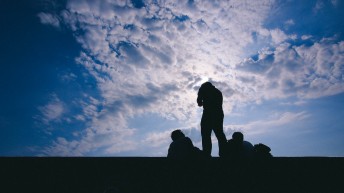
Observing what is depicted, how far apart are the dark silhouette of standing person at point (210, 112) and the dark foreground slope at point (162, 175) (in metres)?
1.56

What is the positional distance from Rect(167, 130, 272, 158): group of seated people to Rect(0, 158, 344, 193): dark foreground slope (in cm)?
49

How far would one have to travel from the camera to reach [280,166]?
3.38 meters

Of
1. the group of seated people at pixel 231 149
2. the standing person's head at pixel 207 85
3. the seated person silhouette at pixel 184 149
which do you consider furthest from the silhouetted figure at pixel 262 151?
the standing person's head at pixel 207 85

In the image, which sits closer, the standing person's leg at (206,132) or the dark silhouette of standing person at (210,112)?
the standing person's leg at (206,132)

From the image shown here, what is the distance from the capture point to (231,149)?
448 cm

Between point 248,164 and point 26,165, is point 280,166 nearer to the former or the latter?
point 248,164

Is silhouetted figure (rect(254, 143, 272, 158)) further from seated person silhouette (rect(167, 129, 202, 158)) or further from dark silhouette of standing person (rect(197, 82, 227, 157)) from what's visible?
seated person silhouette (rect(167, 129, 202, 158))

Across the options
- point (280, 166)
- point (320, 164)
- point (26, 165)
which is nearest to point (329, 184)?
point (320, 164)

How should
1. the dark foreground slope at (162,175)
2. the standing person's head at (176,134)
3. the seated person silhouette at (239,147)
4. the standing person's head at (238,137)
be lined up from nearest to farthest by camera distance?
the dark foreground slope at (162,175)
the seated person silhouette at (239,147)
the standing person's head at (238,137)
the standing person's head at (176,134)

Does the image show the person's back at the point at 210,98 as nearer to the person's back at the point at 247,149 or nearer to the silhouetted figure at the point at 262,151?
the person's back at the point at 247,149

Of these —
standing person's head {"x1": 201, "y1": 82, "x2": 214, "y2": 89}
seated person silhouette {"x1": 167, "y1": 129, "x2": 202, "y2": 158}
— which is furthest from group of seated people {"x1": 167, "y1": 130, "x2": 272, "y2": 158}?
standing person's head {"x1": 201, "y1": 82, "x2": 214, "y2": 89}

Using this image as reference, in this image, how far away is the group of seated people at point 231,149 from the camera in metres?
3.87

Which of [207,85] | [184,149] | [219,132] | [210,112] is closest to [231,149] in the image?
[219,132]

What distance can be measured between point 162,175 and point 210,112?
2.48 meters
